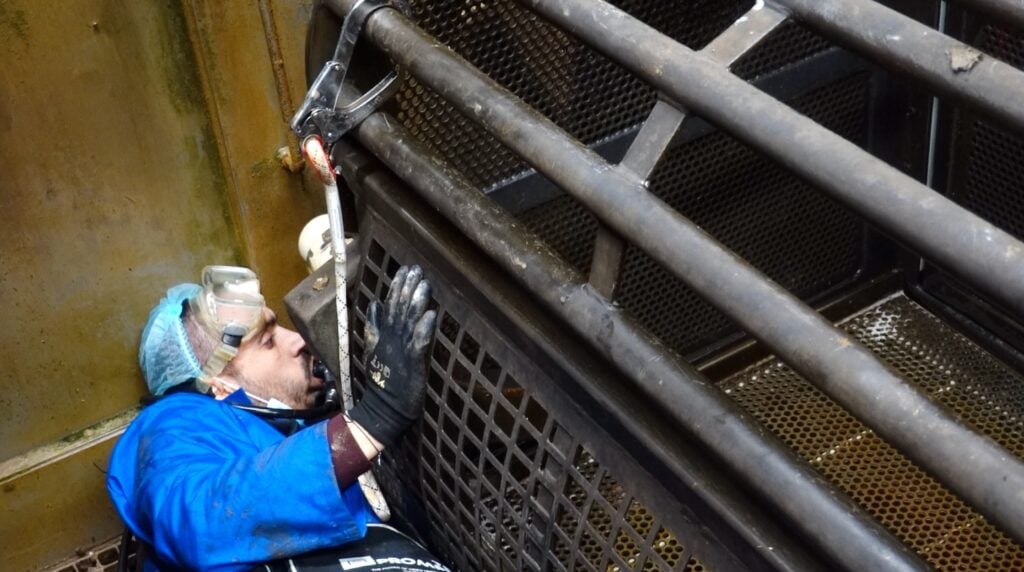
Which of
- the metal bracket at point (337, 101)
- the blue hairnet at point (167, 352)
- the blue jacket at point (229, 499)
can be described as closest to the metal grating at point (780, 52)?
the metal bracket at point (337, 101)

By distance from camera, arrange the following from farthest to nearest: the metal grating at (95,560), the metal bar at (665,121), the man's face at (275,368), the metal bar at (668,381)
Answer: the metal grating at (95,560), the man's face at (275,368), the metal bar at (665,121), the metal bar at (668,381)

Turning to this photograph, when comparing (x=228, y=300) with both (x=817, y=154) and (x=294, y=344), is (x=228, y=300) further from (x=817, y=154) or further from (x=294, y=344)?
(x=817, y=154)

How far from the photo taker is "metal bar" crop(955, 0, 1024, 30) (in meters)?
1.12

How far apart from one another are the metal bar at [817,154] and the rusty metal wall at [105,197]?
1.41m

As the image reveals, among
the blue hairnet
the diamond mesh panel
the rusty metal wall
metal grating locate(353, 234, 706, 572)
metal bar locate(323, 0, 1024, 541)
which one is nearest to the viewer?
A: metal bar locate(323, 0, 1024, 541)

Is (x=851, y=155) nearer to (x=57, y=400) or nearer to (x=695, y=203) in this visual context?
(x=695, y=203)

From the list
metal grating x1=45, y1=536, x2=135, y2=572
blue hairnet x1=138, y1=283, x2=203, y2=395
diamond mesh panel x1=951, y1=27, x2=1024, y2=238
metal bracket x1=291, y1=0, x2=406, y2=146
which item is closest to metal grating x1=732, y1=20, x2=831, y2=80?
diamond mesh panel x1=951, y1=27, x2=1024, y2=238

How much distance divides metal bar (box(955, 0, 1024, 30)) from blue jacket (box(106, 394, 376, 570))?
1323 millimetres

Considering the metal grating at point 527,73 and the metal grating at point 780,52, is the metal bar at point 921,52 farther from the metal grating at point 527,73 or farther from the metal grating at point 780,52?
the metal grating at point 780,52

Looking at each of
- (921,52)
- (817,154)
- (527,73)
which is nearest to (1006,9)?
(921,52)

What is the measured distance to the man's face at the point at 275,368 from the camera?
105 inches

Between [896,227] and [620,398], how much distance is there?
1.34 ft

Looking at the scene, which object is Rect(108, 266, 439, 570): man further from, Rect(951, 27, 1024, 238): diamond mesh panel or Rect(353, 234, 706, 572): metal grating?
Rect(951, 27, 1024, 238): diamond mesh panel

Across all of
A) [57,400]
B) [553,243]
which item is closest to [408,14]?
[553,243]
